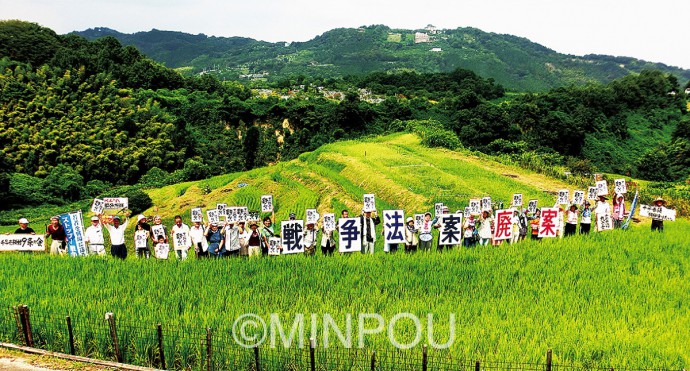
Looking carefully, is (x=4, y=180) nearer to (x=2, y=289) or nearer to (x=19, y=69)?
(x=19, y=69)

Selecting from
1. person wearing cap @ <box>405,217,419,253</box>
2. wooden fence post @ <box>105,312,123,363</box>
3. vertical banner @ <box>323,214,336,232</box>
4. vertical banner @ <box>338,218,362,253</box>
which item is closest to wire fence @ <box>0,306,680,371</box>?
wooden fence post @ <box>105,312,123,363</box>

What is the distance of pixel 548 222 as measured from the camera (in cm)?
1365

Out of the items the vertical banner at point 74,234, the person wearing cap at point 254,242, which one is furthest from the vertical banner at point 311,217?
the vertical banner at point 74,234

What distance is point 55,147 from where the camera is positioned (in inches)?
1848

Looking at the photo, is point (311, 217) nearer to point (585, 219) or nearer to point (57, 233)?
point (57, 233)

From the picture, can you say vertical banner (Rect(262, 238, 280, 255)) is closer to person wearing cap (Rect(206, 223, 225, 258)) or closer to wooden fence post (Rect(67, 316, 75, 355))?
person wearing cap (Rect(206, 223, 225, 258))

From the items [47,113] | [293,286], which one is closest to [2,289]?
[293,286]

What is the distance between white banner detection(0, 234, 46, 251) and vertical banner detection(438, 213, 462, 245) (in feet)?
30.5

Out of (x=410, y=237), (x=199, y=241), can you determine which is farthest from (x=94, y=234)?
(x=410, y=237)

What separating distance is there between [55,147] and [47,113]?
16.3 ft

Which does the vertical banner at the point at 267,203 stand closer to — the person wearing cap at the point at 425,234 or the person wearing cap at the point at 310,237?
the person wearing cap at the point at 310,237

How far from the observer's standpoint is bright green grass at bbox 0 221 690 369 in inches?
316

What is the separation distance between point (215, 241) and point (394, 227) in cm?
423

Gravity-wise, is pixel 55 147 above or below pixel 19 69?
below
